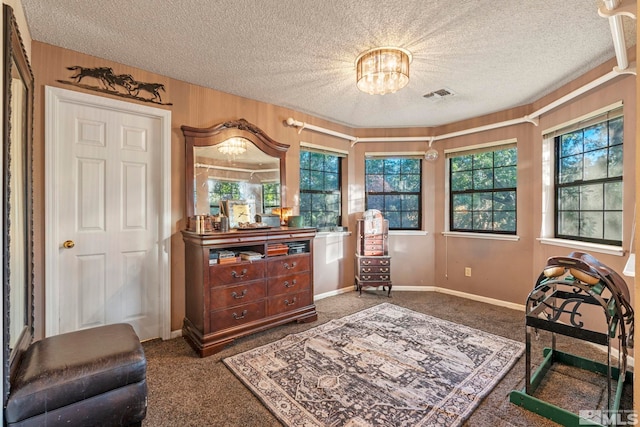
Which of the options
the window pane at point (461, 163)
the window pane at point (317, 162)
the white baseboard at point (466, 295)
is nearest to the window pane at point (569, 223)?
the white baseboard at point (466, 295)

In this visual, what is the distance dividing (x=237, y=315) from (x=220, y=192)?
128 cm

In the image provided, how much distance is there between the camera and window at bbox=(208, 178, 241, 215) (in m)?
3.01

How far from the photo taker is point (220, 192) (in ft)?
10.1

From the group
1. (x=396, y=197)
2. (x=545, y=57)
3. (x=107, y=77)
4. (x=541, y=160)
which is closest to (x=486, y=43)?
(x=545, y=57)

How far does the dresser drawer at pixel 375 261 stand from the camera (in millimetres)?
4137

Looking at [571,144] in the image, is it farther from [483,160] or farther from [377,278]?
[377,278]

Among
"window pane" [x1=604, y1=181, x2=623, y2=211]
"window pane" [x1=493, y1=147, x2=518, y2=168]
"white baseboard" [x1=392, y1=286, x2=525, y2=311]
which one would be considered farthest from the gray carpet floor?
"window pane" [x1=493, y1=147, x2=518, y2=168]

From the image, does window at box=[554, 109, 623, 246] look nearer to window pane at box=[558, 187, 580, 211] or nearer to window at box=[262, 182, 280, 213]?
window pane at box=[558, 187, 580, 211]

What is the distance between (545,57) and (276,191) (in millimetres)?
2907

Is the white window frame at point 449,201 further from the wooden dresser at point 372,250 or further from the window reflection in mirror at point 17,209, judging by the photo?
the window reflection in mirror at point 17,209

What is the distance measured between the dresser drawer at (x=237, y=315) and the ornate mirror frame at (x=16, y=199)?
3.83 feet

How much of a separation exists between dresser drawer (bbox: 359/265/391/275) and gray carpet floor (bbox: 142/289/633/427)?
136 cm

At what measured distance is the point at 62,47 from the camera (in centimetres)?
231

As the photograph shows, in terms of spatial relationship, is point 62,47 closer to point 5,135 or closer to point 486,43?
point 5,135
